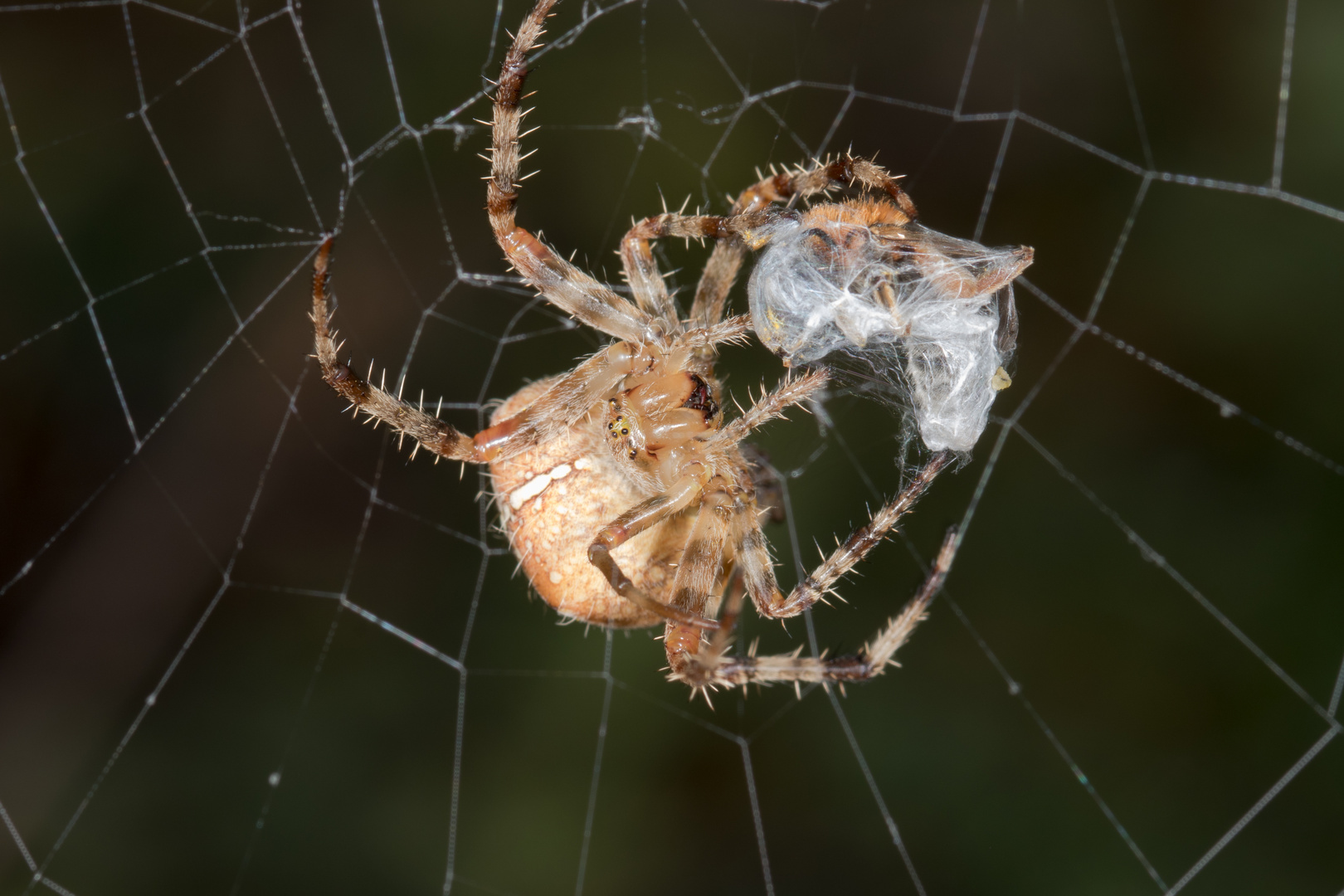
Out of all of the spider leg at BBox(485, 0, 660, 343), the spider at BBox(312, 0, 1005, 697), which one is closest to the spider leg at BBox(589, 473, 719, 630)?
the spider at BBox(312, 0, 1005, 697)

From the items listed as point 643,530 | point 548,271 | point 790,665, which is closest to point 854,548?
point 790,665

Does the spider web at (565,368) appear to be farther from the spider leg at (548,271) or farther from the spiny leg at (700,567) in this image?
the spider leg at (548,271)

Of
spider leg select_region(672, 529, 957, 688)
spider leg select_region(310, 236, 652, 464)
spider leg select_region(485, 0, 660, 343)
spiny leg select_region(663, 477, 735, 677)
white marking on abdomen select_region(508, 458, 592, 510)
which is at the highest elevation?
spider leg select_region(485, 0, 660, 343)

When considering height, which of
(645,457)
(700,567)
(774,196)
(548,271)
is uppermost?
(774,196)

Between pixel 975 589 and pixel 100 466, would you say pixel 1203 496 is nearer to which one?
pixel 975 589

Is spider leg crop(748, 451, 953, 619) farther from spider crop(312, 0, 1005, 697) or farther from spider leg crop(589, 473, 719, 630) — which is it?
spider leg crop(589, 473, 719, 630)

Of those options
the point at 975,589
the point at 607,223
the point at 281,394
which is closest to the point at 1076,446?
the point at 975,589

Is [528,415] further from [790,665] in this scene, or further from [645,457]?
[790,665]

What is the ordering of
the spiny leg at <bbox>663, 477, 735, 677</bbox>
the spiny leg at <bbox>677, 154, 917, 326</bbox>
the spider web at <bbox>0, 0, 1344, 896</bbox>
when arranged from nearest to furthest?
the spiny leg at <bbox>677, 154, 917, 326</bbox>, the spiny leg at <bbox>663, 477, 735, 677</bbox>, the spider web at <bbox>0, 0, 1344, 896</bbox>
